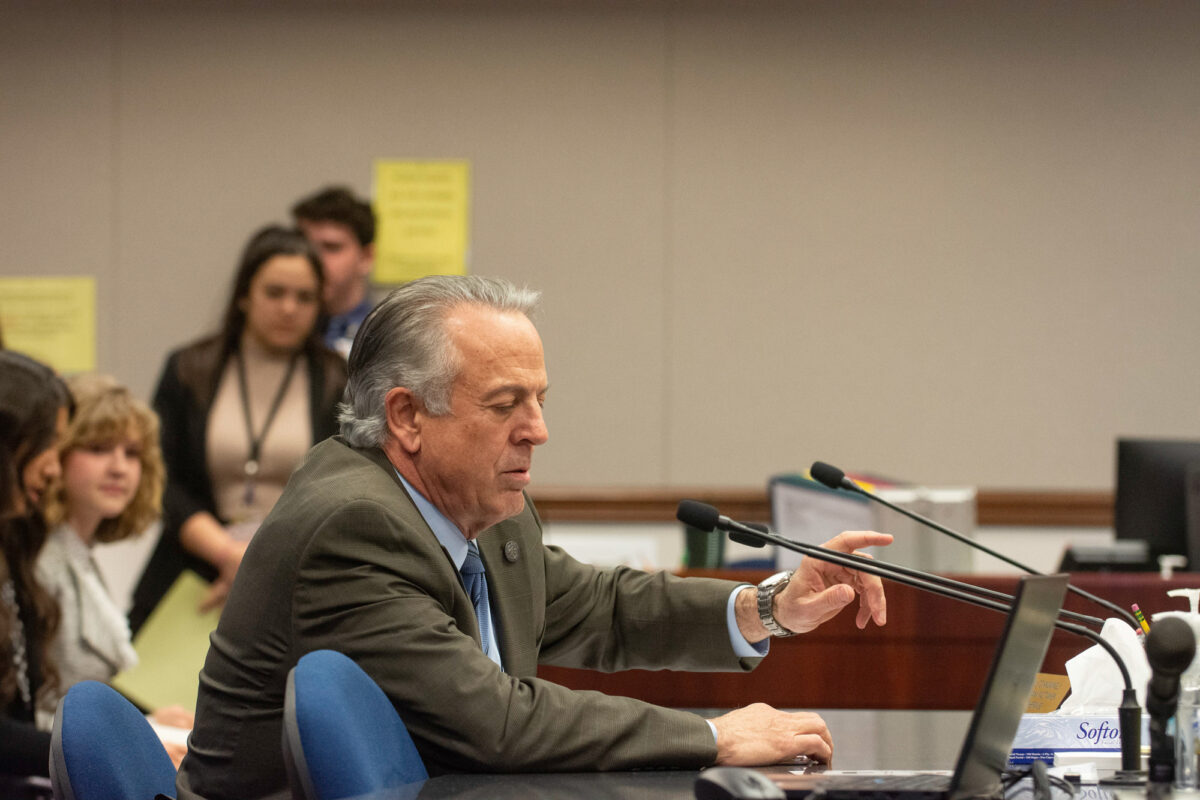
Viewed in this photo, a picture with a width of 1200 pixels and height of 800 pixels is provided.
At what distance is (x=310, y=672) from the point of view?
1.34 m

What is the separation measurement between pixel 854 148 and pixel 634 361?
99 centimetres

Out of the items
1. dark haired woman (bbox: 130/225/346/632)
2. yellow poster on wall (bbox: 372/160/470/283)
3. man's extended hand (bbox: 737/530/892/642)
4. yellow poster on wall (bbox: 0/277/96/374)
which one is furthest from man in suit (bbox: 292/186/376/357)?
man's extended hand (bbox: 737/530/892/642)

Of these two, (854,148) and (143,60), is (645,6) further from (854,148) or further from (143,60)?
(143,60)

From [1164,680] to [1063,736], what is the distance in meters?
0.25

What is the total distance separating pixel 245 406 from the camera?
375cm

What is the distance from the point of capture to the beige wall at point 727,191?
14.2ft

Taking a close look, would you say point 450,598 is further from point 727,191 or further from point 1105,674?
point 727,191

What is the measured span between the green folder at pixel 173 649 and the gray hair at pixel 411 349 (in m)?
1.37

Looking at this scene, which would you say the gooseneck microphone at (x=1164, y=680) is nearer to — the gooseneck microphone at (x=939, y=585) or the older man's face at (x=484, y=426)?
the gooseneck microphone at (x=939, y=585)

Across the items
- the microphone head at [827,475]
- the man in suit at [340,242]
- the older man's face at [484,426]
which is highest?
the man in suit at [340,242]

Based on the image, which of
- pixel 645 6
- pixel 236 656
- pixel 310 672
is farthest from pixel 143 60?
pixel 310 672

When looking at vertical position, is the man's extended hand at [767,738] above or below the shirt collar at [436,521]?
below

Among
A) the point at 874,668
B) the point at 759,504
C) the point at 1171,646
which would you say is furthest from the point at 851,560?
the point at 759,504

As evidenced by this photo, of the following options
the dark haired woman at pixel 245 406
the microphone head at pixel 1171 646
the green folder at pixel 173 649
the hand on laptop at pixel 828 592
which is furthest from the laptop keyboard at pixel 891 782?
the dark haired woman at pixel 245 406
